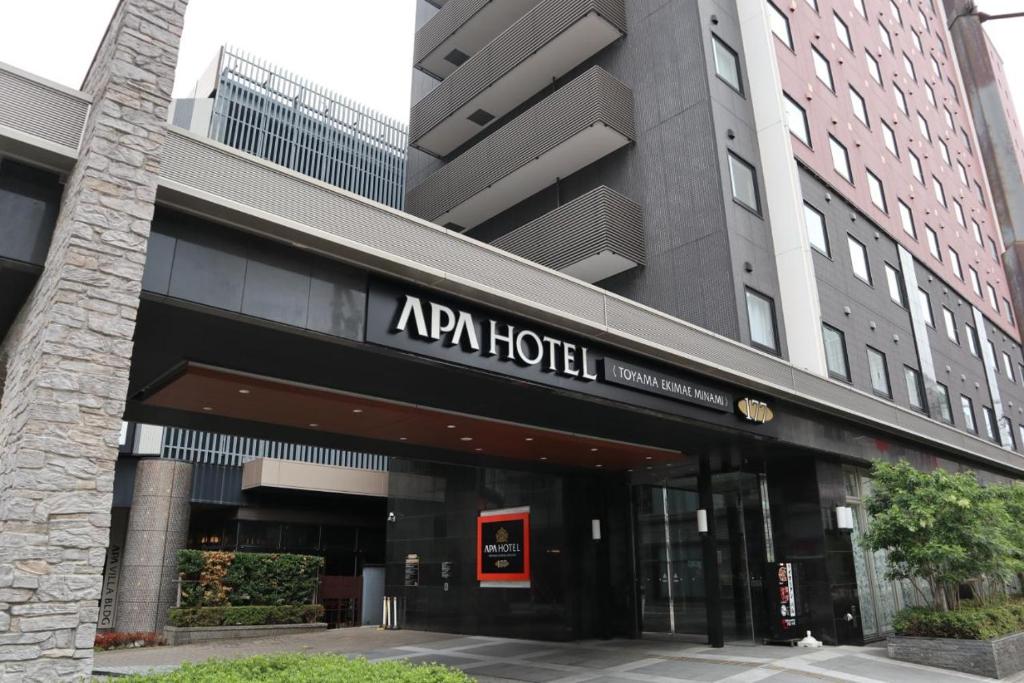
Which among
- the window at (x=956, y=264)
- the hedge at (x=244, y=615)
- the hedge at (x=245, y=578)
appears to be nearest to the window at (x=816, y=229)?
the window at (x=956, y=264)

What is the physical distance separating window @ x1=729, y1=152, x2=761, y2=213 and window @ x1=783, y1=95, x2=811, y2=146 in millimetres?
2633

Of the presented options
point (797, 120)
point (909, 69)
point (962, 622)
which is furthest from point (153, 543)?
point (909, 69)

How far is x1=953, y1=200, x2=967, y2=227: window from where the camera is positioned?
123ft

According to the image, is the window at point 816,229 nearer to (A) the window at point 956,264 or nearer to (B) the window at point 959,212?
(A) the window at point 956,264

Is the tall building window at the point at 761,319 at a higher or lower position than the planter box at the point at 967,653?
higher

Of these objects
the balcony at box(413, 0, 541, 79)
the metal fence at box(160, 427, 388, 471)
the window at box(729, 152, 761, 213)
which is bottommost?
the metal fence at box(160, 427, 388, 471)

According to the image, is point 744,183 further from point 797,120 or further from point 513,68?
point 513,68

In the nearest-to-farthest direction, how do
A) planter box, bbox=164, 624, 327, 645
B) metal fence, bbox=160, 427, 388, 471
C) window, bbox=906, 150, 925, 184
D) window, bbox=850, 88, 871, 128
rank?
planter box, bbox=164, 624, 327, 645 → window, bbox=850, 88, 871, 128 → metal fence, bbox=160, 427, 388, 471 → window, bbox=906, 150, 925, 184

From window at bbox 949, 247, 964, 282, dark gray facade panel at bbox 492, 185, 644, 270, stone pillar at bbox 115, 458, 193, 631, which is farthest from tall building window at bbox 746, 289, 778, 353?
stone pillar at bbox 115, 458, 193, 631

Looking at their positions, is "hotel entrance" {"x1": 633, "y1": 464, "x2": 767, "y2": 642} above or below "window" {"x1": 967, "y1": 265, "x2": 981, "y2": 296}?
below

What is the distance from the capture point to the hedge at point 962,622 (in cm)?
1502

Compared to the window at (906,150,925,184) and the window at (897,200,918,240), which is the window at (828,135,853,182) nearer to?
the window at (897,200,918,240)

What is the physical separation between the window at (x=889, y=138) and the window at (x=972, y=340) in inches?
362

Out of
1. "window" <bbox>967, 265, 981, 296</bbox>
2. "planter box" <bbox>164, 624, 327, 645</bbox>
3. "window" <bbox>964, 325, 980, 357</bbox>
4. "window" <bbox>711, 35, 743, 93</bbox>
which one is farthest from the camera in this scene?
"window" <bbox>967, 265, 981, 296</bbox>
